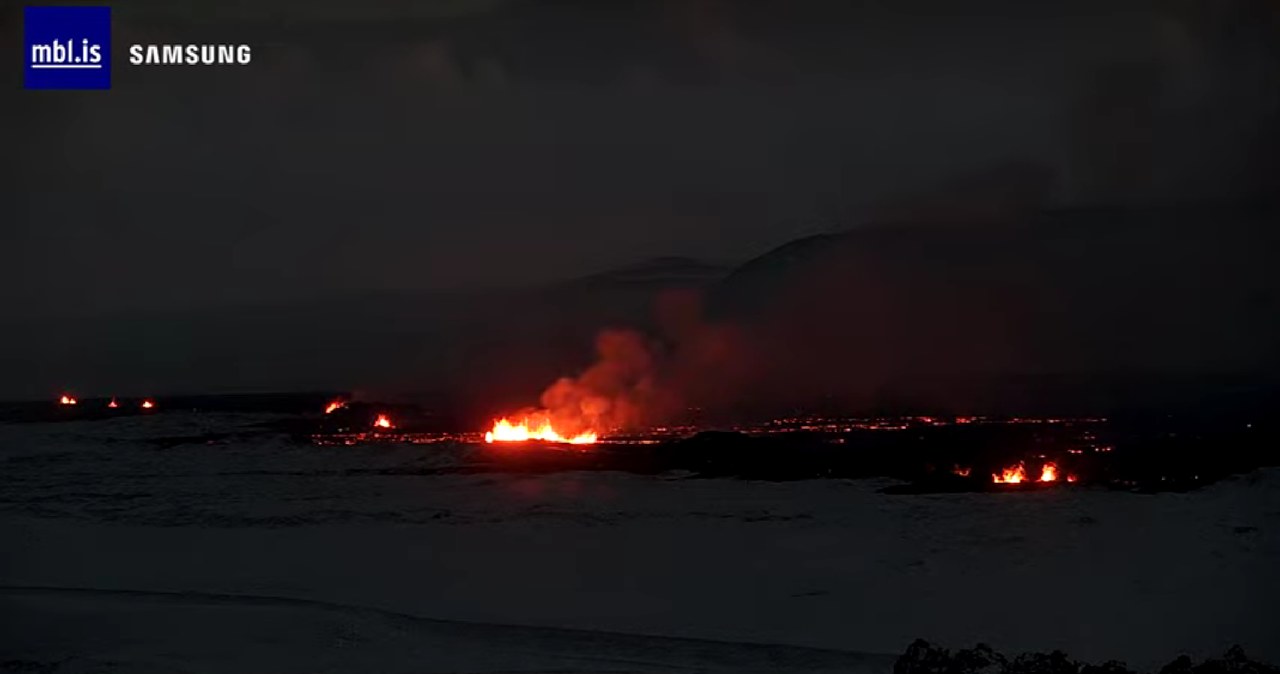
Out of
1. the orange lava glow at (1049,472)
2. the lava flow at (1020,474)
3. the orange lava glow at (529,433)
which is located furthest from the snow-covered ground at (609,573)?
the orange lava glow at (529,433)

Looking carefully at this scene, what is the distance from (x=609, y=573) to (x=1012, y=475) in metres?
7.93

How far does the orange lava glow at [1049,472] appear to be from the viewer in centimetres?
1780

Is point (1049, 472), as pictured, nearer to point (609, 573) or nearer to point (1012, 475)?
point (1012, 475)

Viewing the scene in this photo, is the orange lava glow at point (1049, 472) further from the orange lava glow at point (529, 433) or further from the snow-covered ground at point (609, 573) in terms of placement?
the orange lava glow at point (529, 433)

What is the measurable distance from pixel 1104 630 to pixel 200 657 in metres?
7.99

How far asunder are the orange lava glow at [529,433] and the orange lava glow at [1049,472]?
1040cm

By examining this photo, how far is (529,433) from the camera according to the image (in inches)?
1068

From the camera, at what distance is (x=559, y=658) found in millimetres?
9883

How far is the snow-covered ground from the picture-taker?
1023 cm

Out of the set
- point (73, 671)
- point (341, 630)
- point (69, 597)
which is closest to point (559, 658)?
point (341, 630)

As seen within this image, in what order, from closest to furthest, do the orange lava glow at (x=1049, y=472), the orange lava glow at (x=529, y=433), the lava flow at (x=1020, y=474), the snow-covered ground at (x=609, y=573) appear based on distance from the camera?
the snow-covered ground at (x=609, y=573)
the lava flow at (x=1020, y=474)
the orange lava glow at (x=1049, y=472)
the orange lava glow at (x=529, y=433)

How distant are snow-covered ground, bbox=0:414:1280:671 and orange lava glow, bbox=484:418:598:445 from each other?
6.31 metres

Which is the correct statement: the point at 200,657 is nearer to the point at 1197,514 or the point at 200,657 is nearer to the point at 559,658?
the point at 559,658

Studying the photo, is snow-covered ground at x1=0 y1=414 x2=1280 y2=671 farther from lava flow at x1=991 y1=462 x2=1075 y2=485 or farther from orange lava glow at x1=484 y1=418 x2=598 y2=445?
orange lava glow at x1=484 y1=418 x2=598 y2=445
